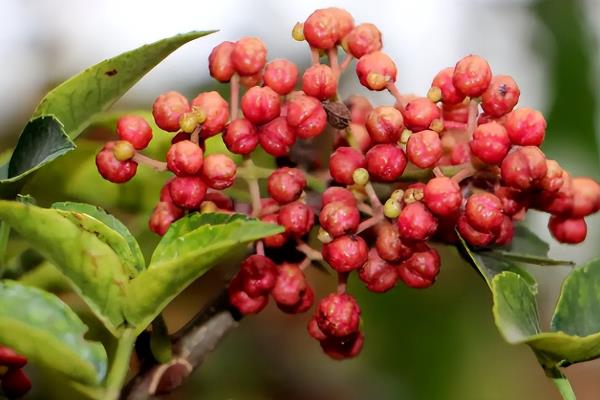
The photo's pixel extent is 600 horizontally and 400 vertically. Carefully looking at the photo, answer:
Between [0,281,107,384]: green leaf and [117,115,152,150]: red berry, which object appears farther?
[117,115,152,150]: red berry

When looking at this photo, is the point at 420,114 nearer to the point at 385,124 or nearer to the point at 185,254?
the point at 385,124

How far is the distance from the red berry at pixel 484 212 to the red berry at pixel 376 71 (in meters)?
0.12

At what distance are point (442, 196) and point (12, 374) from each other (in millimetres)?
379

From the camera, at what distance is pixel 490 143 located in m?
0.64

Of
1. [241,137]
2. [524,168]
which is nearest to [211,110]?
[241,137]

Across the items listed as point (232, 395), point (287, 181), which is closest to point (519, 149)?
point (287, 181)

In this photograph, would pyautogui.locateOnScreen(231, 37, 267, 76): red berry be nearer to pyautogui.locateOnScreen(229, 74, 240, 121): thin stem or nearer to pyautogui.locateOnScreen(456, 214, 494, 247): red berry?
pyautogui.locateOnScreen(229, 74, 240, 121): thin stem

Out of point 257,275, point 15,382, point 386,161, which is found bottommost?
point 15,382

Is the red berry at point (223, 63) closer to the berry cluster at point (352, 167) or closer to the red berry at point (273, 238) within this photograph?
the berry cluster at point (352, 167)

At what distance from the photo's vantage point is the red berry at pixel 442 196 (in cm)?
62

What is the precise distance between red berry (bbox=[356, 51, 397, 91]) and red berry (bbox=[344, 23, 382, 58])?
0.02 m

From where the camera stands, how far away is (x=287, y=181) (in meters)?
0.68

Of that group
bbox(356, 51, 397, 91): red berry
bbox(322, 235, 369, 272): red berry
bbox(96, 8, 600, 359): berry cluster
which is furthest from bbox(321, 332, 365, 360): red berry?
bbox(356, 51, 397, 91): red berry

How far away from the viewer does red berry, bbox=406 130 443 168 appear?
2.10ft
